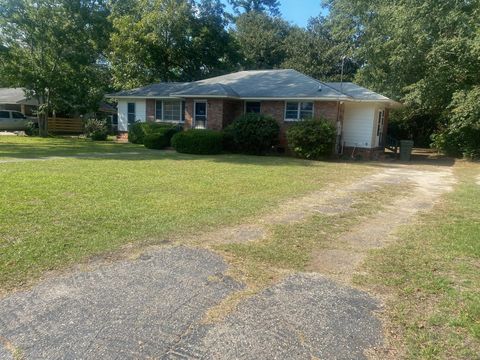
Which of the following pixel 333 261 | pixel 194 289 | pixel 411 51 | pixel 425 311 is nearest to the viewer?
pixel 425 311

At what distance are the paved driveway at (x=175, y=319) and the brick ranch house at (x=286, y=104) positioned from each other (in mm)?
16064

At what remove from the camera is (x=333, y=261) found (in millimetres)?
5086

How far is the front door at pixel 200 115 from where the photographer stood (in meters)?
22.2

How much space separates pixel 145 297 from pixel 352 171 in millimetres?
12083

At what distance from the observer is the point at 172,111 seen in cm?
2448

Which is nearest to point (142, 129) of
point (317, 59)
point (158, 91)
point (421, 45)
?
point (158, 91)

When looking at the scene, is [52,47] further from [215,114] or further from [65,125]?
[215,114]

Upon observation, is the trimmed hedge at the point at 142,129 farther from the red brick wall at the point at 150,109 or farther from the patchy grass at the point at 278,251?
the patchy grass at the point at 278,251

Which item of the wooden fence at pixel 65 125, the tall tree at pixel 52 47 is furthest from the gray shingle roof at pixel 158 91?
the wooden fence at pixel 65 125

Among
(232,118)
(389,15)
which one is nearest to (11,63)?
(232,118)

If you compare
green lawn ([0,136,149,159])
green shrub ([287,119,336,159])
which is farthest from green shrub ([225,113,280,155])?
green lawn ([0,136,149,159])

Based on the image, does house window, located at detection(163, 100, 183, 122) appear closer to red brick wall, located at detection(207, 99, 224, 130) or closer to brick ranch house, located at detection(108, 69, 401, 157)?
brick ranch house, located at detection(108, 69, 401, 157)

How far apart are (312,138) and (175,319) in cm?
1528

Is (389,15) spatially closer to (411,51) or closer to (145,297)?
(411,51)
